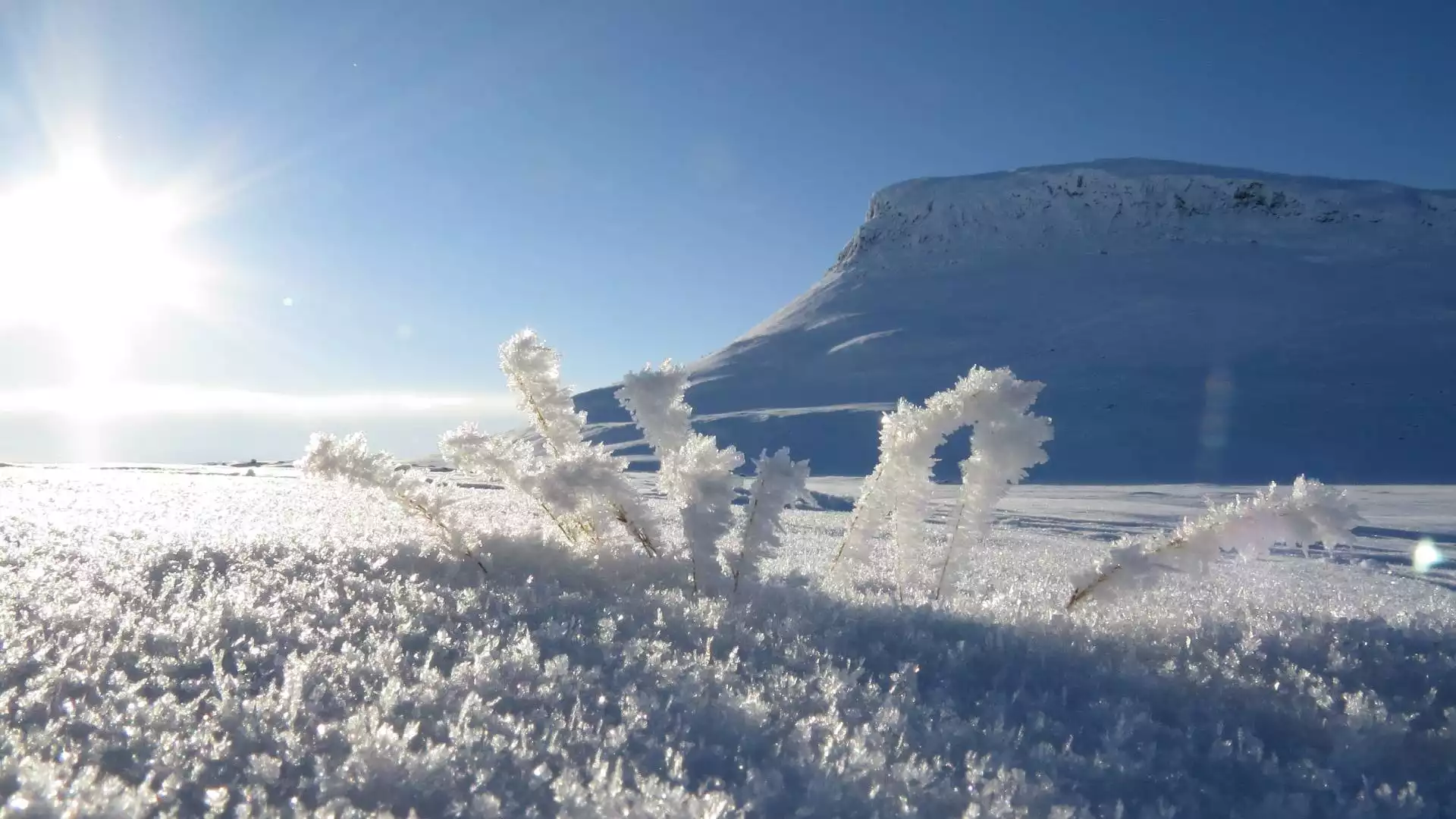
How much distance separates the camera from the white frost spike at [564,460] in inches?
173

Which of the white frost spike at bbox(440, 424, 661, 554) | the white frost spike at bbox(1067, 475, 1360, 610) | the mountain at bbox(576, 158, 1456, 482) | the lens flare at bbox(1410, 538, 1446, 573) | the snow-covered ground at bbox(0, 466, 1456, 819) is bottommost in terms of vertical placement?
the snow-covered ground at bbox(0, 466, 1456, 819)

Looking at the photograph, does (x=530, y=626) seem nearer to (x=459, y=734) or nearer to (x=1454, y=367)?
(x=459, y=734)

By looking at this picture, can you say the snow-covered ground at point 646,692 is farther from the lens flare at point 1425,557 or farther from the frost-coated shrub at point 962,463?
the lens flare at point 1425,557

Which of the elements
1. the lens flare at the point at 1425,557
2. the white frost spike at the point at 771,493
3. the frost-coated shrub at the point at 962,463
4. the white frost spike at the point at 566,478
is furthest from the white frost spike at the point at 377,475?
the lens flare at the point at 1425,557

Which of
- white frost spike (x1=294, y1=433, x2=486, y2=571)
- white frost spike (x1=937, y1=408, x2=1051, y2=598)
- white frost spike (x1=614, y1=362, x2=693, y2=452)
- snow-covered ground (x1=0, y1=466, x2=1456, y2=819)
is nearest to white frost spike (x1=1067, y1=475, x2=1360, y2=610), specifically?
snow-covered ground (x1=0, y1=466, x2=1456, y2=819)

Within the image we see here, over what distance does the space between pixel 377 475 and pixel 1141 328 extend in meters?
76.4

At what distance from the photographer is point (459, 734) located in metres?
2.67

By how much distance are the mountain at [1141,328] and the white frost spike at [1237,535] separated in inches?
1764

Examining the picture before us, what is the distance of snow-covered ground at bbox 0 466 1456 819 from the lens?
2473mm

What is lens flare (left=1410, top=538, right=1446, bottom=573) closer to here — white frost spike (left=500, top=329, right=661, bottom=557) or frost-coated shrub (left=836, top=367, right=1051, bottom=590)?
frost-coated shrub (left=836, top=367, right=1051, bottom=590)

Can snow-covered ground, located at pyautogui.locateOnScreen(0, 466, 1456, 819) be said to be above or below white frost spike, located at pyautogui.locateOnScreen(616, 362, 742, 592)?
below

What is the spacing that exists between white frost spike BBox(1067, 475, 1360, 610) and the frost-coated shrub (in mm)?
669

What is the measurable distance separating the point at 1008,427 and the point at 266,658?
11.8ft

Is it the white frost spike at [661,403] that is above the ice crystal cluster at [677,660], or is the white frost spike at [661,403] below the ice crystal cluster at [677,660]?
above
